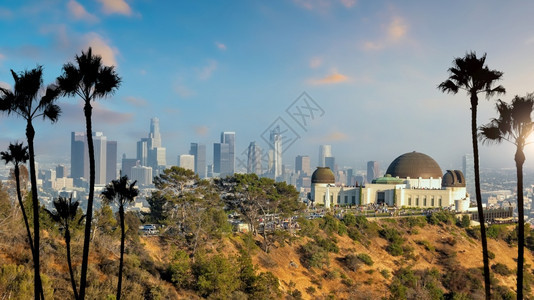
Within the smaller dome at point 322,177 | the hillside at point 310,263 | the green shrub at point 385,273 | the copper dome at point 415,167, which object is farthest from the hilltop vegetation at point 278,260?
the smaller dome at point 322,177

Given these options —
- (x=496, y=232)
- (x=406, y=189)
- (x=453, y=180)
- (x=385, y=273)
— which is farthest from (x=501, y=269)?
(x=453, y=180)

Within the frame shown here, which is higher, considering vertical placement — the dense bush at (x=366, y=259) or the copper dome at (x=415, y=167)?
the copper dome at (x=415, y=167)

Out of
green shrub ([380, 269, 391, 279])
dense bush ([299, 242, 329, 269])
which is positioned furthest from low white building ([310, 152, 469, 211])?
green shrub ([380, 269, 391, 279])

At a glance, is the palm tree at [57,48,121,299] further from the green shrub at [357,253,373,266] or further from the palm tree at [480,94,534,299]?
the green shrub at [357,253,373,266]

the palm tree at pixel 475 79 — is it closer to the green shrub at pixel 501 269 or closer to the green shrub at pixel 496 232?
the green shrub at pixel 501 269

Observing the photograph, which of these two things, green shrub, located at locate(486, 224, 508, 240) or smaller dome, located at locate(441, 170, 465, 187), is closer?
green shrub, located at locate(486, 224, 508, 240)

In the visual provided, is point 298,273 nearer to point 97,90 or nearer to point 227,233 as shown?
point 227,233

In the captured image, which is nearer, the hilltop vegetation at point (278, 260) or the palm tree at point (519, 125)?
the palm tree at point (519, 125)

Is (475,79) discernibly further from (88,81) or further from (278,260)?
(278,260)
